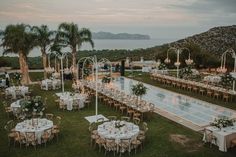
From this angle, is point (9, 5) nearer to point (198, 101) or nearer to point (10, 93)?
point (10, 93)

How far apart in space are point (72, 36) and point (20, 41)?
17.2 feet

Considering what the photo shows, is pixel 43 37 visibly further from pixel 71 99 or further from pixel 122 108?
pixel 122 108

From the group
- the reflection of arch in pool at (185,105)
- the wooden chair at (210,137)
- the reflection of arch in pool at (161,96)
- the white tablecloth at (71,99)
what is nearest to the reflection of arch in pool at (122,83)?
the reflection of arch in pool at (161,96)

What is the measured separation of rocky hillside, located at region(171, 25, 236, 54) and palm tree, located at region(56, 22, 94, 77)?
4328 centimetres

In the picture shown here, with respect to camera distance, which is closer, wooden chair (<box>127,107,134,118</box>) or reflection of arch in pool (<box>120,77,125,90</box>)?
wooden chair (<box>127,107,134,118</box>)

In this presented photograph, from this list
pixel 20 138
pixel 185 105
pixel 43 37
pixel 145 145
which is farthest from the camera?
pixel 43 37

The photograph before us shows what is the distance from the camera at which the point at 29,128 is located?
531 inches

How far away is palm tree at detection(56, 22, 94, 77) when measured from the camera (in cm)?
2900

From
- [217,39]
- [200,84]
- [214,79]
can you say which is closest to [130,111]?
[200,84]

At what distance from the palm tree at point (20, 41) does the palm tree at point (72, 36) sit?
9.35 ft


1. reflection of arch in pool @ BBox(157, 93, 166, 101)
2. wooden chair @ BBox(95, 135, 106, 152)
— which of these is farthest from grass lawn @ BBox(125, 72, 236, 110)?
wooden chair @ BBox(95, 135, 106, 152)

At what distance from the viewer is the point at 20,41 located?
2614 centimetres

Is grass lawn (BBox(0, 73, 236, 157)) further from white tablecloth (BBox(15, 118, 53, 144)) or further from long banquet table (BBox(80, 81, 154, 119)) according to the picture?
long banquet table (BBox(80, 81, 154, 119))

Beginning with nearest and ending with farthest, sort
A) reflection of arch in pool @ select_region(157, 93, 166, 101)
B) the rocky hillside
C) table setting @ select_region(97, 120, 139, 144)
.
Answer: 1. table setting @ select_region(97, 120, 139, 144)
2. reflection of arch in pool @ select_region(157, 93, 166, 101)
3. the rocky hillside
